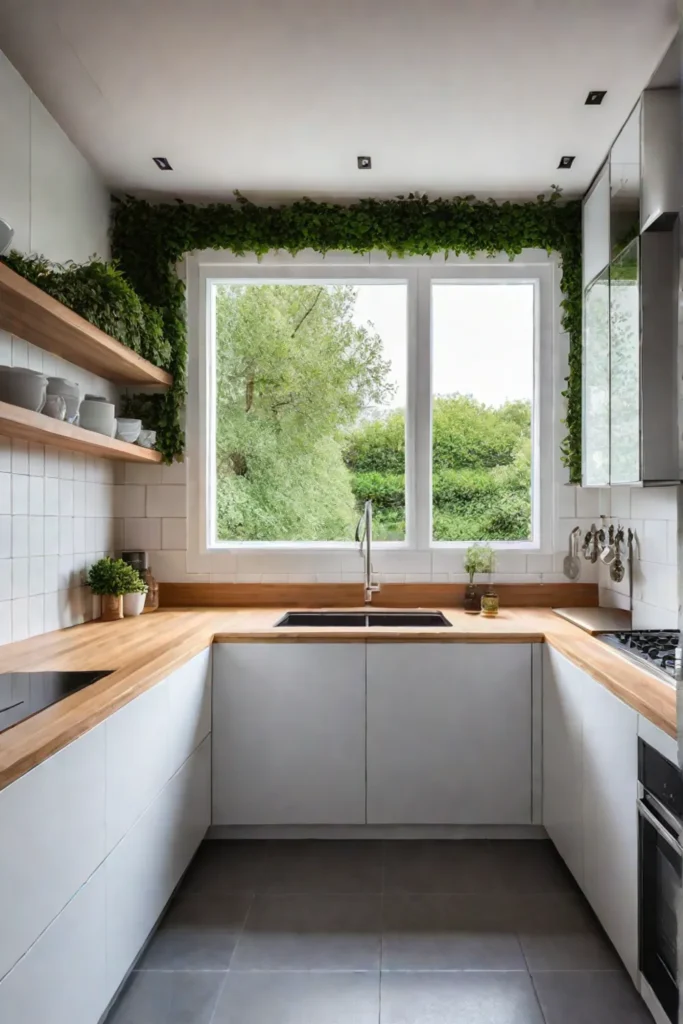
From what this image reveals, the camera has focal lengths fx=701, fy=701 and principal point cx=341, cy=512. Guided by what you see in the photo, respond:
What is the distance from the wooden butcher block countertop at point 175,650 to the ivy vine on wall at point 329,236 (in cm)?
83

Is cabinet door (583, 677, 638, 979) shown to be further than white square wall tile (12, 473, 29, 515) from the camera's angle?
No

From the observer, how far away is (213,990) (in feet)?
6.04

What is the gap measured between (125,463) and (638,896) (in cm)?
261

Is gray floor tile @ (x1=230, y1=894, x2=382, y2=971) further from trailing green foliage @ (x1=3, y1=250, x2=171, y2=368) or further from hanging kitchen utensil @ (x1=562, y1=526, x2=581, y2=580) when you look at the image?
trailing green foliage @ (x1=3, y1=250, x2=171, y2=368)

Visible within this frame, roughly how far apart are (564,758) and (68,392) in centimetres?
A: 201

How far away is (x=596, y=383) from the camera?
9.05 ft

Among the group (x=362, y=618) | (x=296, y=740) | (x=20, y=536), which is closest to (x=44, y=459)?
(x=20, y=536)

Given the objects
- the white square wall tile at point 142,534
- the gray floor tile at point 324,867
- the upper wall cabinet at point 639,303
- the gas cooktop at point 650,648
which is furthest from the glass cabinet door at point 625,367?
the white square wall tile at point 142,534

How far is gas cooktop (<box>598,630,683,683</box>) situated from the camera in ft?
6.24

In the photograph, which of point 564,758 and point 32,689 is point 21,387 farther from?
point 564,758

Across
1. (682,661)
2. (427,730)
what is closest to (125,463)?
(427,730)

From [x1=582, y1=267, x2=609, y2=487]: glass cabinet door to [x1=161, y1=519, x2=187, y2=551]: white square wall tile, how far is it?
1.81 m

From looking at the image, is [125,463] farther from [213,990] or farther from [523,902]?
[523,902]

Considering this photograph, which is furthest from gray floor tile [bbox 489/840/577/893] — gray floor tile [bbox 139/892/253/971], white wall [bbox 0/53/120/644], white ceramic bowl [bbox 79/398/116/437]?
white ceramic bowl [bbox 79/398/116/437]
